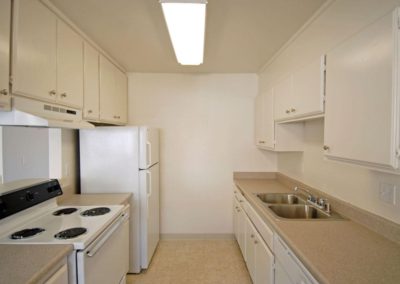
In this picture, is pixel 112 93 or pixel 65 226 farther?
pixel 112 93

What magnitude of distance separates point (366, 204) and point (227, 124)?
2206 mm

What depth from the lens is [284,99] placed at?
2.23 meters

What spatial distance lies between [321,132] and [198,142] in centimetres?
177

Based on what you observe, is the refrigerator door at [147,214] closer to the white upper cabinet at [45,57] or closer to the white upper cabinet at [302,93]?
the white upper cabinet at [45,57]

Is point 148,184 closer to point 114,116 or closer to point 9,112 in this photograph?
point 114,116

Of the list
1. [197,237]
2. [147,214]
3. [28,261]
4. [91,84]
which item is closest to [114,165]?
[147,214]

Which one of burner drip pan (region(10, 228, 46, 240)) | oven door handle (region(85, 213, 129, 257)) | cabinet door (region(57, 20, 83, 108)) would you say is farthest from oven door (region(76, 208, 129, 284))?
cabinet door (region(57, 20, 83, 108))

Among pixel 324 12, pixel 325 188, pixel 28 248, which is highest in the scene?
pixel 324 12

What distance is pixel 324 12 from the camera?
1.79 m

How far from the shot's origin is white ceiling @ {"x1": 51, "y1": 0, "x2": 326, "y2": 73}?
69.4 inches

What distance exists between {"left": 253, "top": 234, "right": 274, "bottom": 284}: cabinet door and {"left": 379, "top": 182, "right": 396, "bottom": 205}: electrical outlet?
80cm

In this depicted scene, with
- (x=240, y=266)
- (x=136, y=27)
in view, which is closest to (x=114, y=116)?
(x=136, y=27)

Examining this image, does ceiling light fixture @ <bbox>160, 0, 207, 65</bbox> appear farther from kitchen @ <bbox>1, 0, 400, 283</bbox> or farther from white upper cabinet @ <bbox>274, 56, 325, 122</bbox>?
white upper cabinet @ <bbox>274, 56, 325, 122</bbox>

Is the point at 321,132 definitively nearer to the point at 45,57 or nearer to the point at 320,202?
the point at 320,202
